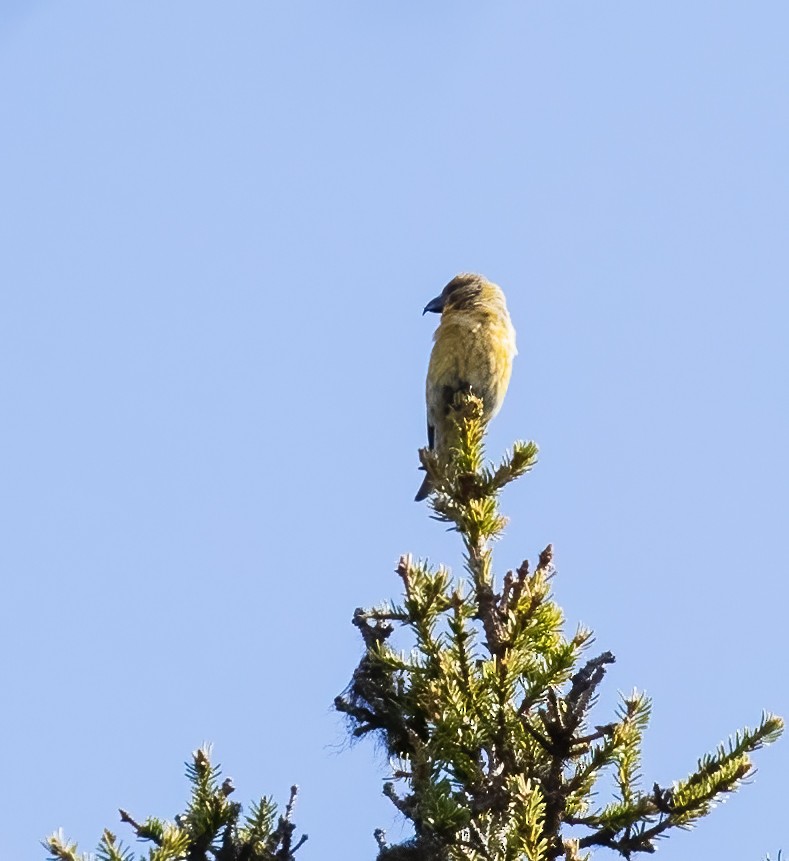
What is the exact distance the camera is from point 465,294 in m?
7.86

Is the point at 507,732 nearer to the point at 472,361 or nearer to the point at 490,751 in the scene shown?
the point at 490,751

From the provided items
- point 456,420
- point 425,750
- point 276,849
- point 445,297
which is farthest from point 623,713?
point 445,297

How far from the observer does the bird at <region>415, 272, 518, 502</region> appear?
714 centimetres

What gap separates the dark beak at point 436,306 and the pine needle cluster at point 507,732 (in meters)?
4.59

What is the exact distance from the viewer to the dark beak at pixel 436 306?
8266mm

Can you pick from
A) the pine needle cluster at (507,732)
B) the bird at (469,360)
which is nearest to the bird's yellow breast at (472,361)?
the bird at (469,360)

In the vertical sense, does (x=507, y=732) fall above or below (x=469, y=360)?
below

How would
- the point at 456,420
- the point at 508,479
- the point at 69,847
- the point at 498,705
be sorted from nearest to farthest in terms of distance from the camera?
1. the point at 69,847
2. the point at 498,705
3. the point at 508,479
4. the point at 456,420

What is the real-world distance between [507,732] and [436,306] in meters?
5.22

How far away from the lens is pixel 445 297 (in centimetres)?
822

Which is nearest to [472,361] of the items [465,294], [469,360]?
[469,360]

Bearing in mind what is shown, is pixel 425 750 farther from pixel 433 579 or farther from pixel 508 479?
pixel 508 479

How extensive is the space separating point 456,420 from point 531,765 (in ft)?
4.97

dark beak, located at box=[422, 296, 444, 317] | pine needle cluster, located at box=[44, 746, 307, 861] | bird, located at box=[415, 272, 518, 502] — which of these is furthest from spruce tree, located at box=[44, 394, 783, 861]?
dark beak, located at box=[422, 296, 444, 317]
